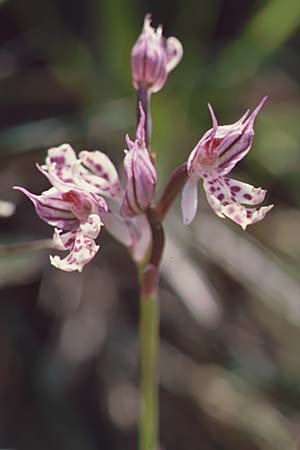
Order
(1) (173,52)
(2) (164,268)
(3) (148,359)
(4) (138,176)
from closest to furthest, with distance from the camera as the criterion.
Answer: (4) (138,176)
(3) (148,359)
(1) (173,52)
(2) (164,268)

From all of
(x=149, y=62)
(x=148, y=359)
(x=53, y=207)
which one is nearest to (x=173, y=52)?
(x=149, y=62)

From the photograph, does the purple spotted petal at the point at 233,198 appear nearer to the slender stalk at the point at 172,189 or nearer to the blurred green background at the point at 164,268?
the slender stalk at the point at 172,189

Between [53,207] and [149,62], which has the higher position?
[149,62]

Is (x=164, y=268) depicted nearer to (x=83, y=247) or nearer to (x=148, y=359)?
(x=148, y=359)

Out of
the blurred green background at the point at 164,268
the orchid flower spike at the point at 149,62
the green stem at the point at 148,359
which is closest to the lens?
the green stem at the point at 148,359

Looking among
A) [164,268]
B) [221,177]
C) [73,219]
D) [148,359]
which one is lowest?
[164,268]

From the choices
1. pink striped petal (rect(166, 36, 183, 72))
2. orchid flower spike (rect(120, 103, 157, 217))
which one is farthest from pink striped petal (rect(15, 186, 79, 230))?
pink striped petal (rect(166, 36, 183, 72))

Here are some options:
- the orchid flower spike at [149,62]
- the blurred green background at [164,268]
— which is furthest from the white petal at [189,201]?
the blurred green background at [164,268]
